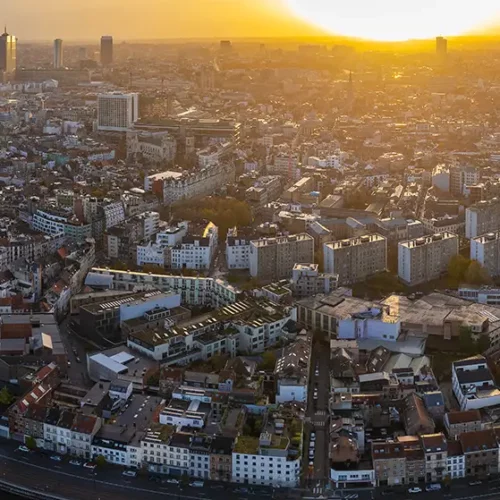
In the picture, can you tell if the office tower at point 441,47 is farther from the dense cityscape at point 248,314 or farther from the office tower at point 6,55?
the dense cityscape at point 248,314

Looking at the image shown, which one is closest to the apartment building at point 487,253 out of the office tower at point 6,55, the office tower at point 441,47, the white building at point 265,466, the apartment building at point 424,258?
the apartment building at point 424,258

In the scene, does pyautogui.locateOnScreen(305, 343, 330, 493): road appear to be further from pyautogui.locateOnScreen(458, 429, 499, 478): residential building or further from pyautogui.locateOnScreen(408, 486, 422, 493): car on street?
pyautogui.locateOnScreen(458, 429, 499, 478): residential building

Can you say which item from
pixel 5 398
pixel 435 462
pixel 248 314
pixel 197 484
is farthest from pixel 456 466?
pixel 5 398

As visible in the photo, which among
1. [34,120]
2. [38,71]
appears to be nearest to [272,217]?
[34,120]

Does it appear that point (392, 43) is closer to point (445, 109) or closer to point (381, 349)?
point (445, 109)

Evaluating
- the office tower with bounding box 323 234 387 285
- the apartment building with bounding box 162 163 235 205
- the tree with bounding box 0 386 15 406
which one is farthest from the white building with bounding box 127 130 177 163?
the tree with bounding box 0 386 15 406

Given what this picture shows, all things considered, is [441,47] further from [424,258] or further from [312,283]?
[312,283]
